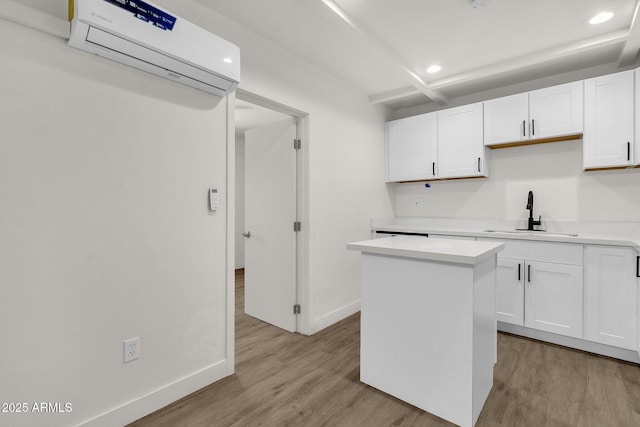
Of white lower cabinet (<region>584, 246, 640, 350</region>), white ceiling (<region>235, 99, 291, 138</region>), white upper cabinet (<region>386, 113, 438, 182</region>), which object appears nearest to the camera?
white lower cabinet (<region>584, 246, 640, 350</region>)

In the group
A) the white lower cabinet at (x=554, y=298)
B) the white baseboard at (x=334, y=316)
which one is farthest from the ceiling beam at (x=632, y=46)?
the white baseboard at (x=334, y=316)

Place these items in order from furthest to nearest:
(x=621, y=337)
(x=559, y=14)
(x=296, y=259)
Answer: (x=296, y=259)
(x=621, y=337)
(x=559, y=14)

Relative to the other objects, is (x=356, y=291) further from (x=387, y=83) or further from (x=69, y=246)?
(x=69, y=246)

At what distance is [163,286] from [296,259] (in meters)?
1.35

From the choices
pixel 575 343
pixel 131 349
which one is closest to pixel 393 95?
pixel 575 343

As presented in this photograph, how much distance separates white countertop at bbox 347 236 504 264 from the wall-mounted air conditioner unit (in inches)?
56.1

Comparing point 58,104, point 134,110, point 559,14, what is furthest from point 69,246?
point 559,14

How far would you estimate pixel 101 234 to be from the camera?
5.31 feet

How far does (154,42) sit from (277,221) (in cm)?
187

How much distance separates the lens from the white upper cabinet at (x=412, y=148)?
3668 mm

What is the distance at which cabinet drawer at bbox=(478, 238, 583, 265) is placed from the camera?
255 centimetres

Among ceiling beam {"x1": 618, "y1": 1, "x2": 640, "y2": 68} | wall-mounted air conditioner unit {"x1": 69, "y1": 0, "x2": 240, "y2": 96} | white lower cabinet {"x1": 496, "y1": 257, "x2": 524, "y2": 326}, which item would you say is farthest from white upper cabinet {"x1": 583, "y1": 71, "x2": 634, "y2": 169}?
wall-mounted air conditioner unit {"x1": 69, "y1": 0, "x2": 240, "y2": 96}

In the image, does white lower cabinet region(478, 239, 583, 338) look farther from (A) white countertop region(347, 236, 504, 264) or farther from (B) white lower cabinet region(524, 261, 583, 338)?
(A) white countertop region(347, 236, 504, 264)

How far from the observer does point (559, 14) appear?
2197 mm
